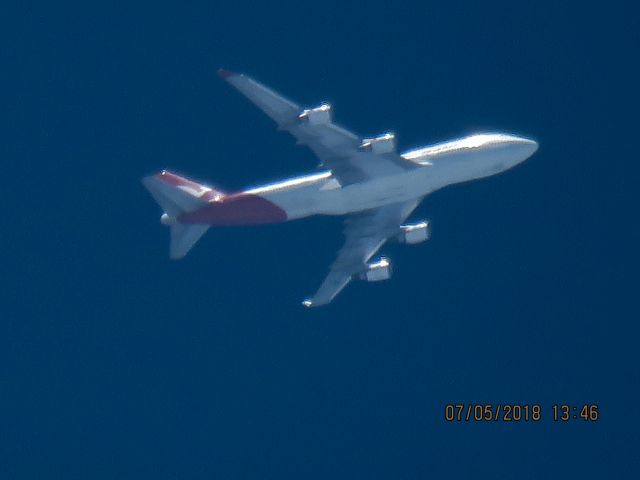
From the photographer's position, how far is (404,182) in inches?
3848

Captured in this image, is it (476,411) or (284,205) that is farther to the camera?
(476,411)

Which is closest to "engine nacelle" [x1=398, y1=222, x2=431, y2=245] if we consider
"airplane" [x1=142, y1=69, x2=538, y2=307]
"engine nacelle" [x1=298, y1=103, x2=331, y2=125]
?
"airplane" [x1=142, y1=69, x2=538, y2=307]

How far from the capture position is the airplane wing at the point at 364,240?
100 meters

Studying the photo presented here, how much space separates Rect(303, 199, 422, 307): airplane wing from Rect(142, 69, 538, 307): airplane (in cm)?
6

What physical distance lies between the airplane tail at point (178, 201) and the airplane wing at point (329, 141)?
6573mm

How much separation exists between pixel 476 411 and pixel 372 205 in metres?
15.5

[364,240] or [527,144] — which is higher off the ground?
[527,144]

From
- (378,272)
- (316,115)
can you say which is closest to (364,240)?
(378,272)

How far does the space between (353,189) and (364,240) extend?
4265mm

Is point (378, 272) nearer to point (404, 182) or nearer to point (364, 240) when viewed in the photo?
point (364, 240)

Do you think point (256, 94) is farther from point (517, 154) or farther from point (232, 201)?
point (517, 154)

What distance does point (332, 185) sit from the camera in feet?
320

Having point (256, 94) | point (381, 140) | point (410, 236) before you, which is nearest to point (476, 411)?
point (410, 236)

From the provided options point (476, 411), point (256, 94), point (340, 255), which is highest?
point (256, 94)
